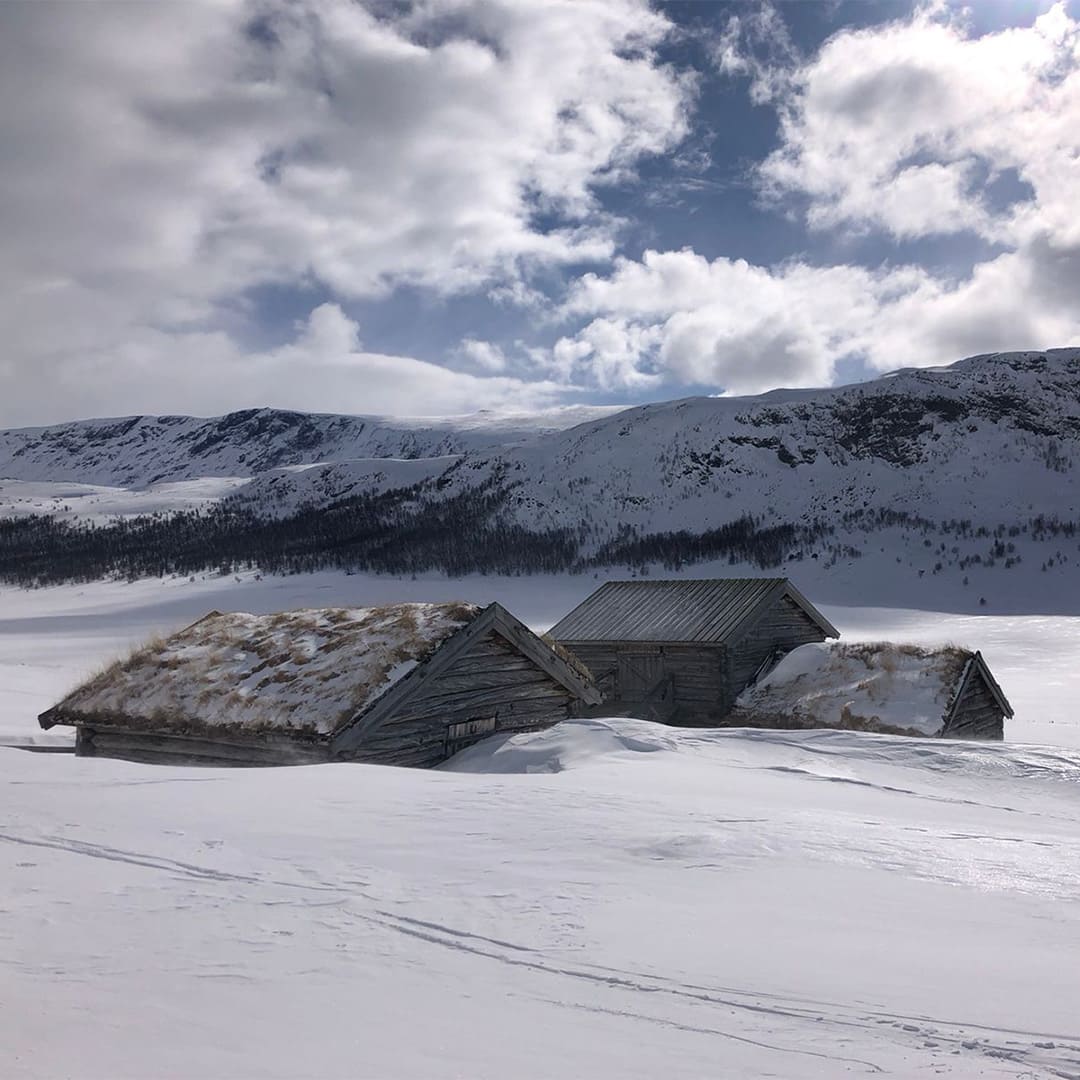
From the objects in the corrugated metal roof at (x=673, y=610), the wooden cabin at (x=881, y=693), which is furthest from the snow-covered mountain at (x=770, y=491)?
the wooden cabin at (x=881, y=693)

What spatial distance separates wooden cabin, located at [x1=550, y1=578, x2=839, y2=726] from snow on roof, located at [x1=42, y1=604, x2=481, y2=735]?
10.4m

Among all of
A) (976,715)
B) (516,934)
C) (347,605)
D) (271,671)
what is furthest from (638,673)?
(516,934)

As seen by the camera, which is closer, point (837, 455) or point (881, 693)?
point (881, 693)

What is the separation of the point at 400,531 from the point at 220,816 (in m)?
112

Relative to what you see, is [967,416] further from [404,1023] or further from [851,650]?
[404,1023]

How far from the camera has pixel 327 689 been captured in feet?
38.9

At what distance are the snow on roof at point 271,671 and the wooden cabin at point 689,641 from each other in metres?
10.4

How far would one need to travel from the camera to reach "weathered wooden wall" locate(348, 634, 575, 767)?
12.1 m

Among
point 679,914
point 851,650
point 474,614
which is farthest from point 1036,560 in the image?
point 679,914

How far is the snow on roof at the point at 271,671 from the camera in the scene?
1171cm

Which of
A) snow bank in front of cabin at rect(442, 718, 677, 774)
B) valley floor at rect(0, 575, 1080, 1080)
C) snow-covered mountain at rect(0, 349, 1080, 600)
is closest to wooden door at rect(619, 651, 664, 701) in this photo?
snow bank in front of cabin at rect(442, 718, 677, 774)

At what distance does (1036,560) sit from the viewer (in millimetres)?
72000

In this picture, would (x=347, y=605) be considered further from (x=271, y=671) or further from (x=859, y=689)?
(x=271, y=671)

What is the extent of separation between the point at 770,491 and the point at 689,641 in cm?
9787
